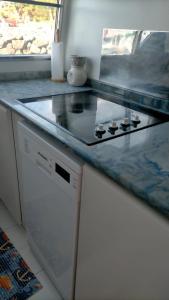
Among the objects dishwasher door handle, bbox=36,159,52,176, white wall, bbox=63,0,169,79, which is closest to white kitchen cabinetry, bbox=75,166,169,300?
dishwasher door handle, bbox=36,159,52,176

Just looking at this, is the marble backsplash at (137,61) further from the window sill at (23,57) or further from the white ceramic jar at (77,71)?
the window sill at (23,57)

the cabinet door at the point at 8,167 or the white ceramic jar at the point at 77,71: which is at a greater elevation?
the white ceramic jar at the point at 77,71

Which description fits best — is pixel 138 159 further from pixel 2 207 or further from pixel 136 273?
pixel 2 207

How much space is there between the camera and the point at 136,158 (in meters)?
0.83

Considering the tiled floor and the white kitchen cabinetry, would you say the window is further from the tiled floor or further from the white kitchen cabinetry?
the white kitchen cabinetry

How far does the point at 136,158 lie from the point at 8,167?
1075 millimetres

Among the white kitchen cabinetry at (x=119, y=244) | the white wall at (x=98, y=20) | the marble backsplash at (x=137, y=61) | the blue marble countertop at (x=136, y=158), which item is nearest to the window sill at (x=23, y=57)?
the white wall at (x=98, y=20)

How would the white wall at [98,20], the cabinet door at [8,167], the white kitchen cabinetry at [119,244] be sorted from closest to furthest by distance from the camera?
the white kitchen cabinetry at [119,244] < the white wall at [98,20] < the cabinet door at [8,167]

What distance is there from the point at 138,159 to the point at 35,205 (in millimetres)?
703

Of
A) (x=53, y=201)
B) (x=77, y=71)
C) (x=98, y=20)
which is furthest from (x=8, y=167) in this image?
(x=98, y=20)

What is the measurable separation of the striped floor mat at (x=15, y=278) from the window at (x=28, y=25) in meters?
1.43

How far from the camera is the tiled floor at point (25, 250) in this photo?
4.54 ft

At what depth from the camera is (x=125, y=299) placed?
0.85 m

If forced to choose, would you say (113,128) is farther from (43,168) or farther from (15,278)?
(15,278)
